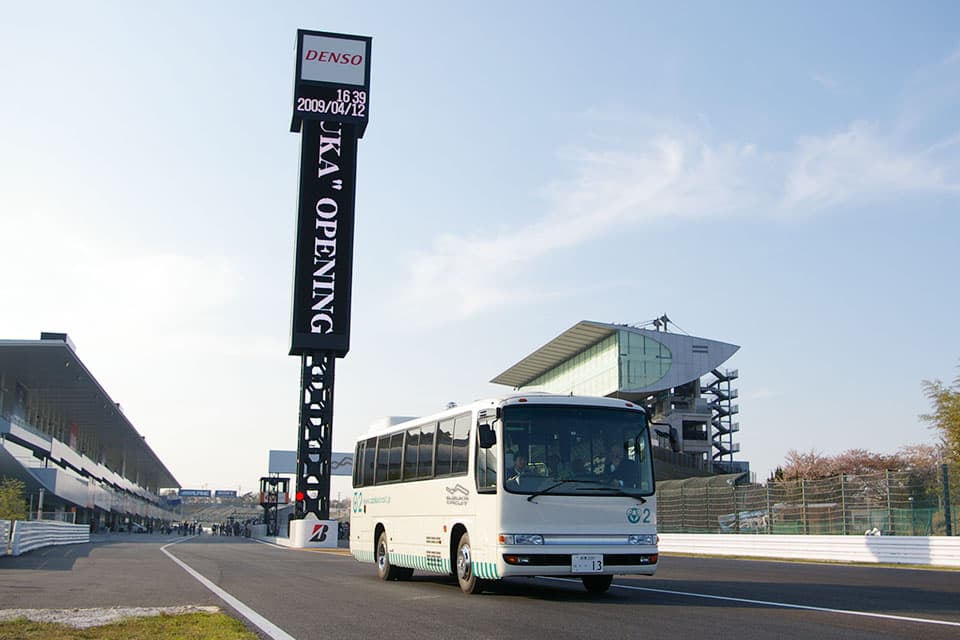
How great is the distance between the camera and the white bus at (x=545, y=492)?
500 inches

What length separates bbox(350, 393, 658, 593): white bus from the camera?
500 inches

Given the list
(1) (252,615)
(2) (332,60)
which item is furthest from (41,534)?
(1) (252,615)

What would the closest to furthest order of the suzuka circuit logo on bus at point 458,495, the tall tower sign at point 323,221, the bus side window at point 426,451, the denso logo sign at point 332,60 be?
the suzuka circuit logo on bus at point 458,495
the bus side window at point 426,451
the tall tower sign at point 323,221
the denso logo sign at point 332,60

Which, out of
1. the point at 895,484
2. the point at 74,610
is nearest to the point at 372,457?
the point at 74,610

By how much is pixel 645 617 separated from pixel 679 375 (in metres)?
80.9

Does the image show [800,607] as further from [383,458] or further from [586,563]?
[383,458]

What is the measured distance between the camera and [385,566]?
1741cm

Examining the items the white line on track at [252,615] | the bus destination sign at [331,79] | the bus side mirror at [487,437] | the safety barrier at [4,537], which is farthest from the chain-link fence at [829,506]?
the bus destination sign at [331,79]

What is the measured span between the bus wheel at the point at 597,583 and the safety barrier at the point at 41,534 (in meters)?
19.1

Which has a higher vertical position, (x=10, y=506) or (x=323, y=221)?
(x=323, y=221)

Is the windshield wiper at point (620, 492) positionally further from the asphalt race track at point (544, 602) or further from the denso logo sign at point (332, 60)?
the denso logo sign at point (332, 60)

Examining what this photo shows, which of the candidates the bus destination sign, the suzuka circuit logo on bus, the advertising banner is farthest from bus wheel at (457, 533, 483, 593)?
the bus destination sign

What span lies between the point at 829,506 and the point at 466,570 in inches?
626

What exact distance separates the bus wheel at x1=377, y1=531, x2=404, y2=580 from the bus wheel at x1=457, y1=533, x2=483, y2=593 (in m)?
3.49
